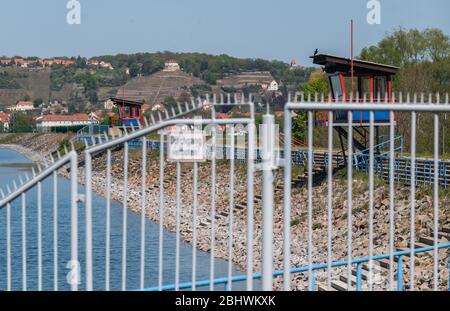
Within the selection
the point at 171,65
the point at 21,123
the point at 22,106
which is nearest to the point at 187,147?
the point at 21,123

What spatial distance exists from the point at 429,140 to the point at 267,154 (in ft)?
71.9

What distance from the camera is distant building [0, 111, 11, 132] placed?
551 ft

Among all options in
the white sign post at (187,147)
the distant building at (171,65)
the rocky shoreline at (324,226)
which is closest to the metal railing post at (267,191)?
the white sign post at (187,147)

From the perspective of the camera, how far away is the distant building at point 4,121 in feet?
551

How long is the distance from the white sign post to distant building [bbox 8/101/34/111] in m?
186

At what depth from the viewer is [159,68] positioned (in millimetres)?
196000

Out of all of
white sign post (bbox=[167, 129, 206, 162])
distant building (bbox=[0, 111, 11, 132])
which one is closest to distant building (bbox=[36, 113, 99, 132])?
distant building (bbox=[0, 111, 11, 132])

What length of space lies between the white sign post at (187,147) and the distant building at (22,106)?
610ft

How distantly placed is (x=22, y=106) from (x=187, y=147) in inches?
7523

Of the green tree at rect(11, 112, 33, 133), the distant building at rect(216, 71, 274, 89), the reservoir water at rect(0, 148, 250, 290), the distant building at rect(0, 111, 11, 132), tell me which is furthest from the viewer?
the distant building at rect(0, 111, 11, 132)

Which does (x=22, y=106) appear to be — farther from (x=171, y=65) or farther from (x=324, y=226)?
(x=324, y=226)

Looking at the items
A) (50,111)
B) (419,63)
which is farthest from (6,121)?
(419,63)

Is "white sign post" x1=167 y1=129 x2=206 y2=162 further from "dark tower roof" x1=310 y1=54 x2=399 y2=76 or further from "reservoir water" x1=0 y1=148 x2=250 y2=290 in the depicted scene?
"dark tower roof" x1=310 y1=54 x2=399 y2=76
